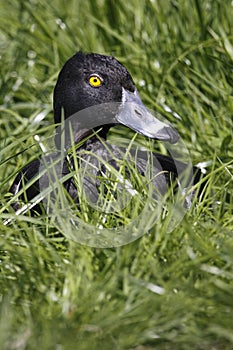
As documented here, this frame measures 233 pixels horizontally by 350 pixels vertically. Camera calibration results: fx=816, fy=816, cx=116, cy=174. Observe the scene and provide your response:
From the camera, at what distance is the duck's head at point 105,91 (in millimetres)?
3938

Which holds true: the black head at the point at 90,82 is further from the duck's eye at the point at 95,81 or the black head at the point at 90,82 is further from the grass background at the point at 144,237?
the grass background at the point at 144,237

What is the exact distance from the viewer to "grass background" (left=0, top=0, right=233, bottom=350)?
103 inches

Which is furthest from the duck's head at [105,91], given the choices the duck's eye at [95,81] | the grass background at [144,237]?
the grass background at [144,237]

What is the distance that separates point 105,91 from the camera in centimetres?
396

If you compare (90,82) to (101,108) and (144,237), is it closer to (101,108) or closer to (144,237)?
(101,108)

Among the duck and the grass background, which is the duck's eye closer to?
the duck

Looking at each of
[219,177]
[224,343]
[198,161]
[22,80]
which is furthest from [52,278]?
[22,80]

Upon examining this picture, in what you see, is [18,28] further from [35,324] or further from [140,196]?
[35,324]

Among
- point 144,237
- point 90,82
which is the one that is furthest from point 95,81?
point 144,237

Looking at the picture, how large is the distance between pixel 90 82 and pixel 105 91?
0.09m

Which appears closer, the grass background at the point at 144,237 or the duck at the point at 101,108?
the grass background at the point at 144,237

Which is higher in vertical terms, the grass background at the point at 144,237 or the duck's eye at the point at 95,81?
the duck's eye at the point at 95,81

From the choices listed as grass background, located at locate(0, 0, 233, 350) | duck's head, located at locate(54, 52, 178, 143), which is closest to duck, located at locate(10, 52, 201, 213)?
duck's head, located at locate(54, 52, 178, 143)

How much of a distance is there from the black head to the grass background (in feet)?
1.40
